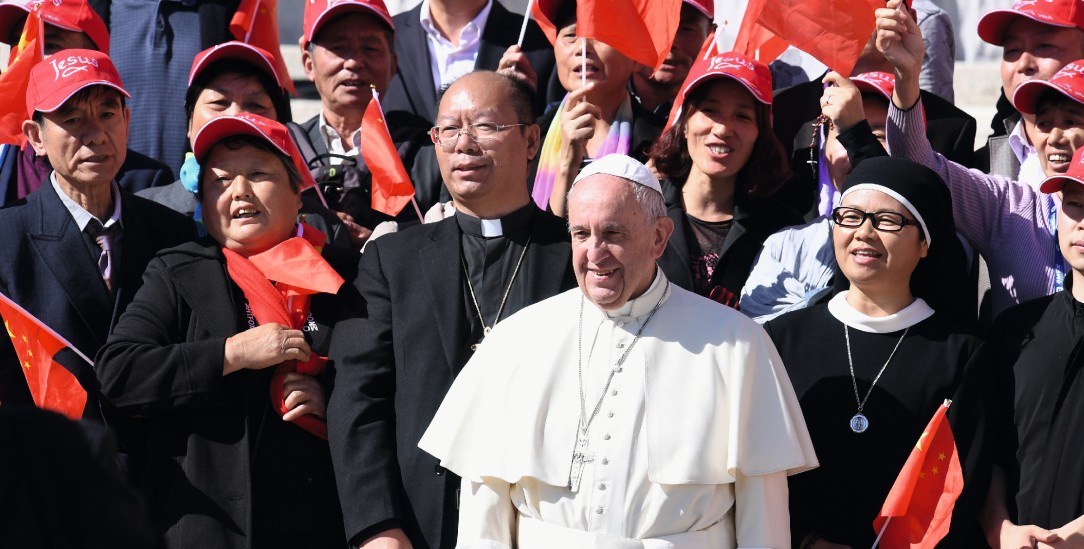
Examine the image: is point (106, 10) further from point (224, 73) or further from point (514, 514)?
point (514, 514)

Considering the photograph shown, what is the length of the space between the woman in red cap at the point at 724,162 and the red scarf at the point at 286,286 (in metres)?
1.47

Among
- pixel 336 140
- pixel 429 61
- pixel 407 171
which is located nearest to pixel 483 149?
pixel 407 171

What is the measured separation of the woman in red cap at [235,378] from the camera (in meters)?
5.46

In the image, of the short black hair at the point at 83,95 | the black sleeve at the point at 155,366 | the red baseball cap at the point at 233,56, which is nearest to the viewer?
the black sleeve at the point at 155,366

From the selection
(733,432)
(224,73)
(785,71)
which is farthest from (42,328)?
(785,71)

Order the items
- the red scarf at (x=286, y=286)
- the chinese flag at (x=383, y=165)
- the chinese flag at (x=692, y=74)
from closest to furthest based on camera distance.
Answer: the red scarf at (x=286, y=286) < the chinese flag at (x=692, y=74) < the chinese flag at (x=383, y=165)

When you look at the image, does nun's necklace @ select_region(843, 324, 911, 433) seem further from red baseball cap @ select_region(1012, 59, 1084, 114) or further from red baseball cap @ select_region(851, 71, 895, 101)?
red baseball cap @ select_region(851, 71, 895, 101)

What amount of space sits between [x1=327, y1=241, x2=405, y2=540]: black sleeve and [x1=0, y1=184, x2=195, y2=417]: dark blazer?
0.93 meters

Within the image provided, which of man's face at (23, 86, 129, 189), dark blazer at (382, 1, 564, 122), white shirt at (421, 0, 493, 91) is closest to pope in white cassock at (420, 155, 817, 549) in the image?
man's face at (23, 86, 129, 189)

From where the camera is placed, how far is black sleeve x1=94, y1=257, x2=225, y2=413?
543 cm

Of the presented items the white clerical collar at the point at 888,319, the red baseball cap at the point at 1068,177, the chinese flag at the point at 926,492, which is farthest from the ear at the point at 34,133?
the red baseball cap at the point at 1068,177

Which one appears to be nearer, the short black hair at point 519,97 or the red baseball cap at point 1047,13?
the short black hair at point 519,97

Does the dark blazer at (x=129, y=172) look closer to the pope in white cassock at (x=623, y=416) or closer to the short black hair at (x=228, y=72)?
the short black hair at (x=228, y=72)

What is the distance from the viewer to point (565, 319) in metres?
5.19
